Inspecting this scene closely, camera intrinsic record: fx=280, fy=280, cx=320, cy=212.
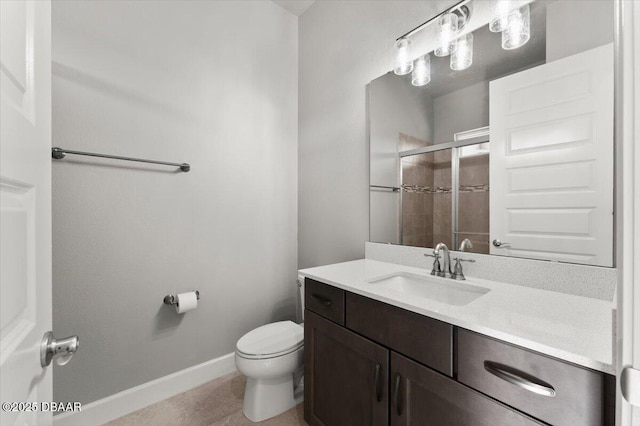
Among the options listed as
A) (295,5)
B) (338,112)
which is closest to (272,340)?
(338,112)

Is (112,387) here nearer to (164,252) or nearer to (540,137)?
(164,252)

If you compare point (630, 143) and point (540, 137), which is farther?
point (540, 137)

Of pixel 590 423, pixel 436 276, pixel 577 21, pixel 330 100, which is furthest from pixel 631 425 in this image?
pixel 330 100

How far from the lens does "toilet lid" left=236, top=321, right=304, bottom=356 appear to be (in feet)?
4.95

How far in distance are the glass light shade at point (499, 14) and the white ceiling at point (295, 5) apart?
1.49m

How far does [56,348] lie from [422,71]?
5.93 feet

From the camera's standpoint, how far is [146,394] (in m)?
1.65

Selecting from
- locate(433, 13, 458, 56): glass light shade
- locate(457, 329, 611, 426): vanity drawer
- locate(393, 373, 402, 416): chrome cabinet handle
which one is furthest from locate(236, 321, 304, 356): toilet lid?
locate(433, 13, 458, 56): glass light shade

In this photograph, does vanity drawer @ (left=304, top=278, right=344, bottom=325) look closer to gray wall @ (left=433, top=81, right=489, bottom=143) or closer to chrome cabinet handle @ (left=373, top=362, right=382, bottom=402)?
chrome cabinet handle @ (left=373, top=362, right=382, bottom=402)

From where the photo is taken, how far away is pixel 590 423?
62cm

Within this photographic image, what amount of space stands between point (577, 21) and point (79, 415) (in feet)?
9.44

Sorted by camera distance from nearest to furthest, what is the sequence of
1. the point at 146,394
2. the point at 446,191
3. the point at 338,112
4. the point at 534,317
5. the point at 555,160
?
the point at 534,317 → the point at 555,160 → the point at 446,191 → the point at 146,394 → the point at 338,112

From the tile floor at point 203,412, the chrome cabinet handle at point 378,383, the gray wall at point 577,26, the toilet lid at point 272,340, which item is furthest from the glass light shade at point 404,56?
the tile floor at point 203,412

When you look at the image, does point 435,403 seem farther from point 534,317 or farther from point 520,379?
point 534,317
